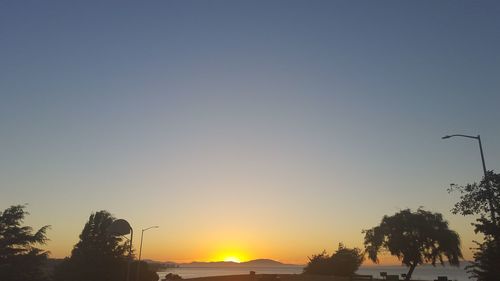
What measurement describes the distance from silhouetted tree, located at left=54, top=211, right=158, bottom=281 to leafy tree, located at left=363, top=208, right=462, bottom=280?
30.5 m

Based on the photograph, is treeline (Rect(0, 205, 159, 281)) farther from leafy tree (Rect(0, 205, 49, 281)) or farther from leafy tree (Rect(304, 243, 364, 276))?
leafy tree (Rect(304, 243, 364, 276))

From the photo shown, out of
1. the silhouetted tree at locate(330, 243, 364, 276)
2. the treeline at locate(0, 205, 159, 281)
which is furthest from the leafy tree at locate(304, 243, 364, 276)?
the treeline at locate(0, 205, 159, 281)

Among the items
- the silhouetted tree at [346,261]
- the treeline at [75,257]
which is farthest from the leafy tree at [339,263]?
the treeline at [75,257]

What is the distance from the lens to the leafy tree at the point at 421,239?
181ft

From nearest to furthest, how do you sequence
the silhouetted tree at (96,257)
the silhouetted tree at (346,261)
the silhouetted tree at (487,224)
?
the silhouetted tree at (487,224) → the silhouetted tree at (96,257) → the silhouetted tree at (346,261)

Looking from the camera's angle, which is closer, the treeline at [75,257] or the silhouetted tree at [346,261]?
the treeline at [75,257]

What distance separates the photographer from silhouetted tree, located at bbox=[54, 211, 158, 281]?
5156 centimetres

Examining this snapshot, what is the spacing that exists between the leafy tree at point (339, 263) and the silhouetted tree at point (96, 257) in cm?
2385

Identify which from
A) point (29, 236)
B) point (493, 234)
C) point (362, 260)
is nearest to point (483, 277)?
point (493, 234)

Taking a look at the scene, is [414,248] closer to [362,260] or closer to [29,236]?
[362,260]

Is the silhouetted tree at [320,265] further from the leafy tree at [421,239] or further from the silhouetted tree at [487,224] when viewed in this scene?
the silhouetted tree at [487,224]

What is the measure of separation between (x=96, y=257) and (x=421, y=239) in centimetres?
3588

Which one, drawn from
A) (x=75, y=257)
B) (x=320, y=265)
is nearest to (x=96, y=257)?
(x=75, y=257)

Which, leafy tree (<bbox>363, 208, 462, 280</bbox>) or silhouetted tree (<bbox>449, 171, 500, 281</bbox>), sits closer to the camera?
silhouetted tree (<bbox>449, 171, 500, 281</bbox>)
